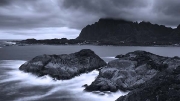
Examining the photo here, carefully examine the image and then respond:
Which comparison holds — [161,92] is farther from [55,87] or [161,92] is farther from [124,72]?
[55,87]

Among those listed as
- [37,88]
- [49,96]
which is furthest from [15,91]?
[49,96]

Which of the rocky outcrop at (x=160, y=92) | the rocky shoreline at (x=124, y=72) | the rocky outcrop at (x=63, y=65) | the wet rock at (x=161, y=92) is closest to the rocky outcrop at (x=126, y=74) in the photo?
the rocky shoreline at (x=124, y=72)

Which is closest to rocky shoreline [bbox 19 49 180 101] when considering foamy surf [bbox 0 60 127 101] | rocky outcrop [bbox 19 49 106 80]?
rocky outcrop [bbox 19 49 106 80]

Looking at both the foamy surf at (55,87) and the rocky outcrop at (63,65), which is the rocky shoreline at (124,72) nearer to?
the rocky outcrop at (63,65)

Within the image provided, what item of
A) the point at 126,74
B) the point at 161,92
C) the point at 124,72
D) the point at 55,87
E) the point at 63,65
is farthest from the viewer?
the point at 63,65

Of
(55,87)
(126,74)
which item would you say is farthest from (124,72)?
(55,87)

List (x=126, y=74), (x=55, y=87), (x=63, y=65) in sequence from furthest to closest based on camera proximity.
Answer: (x=63, y=65) < (x=55, y=87) < (x=126, y=74)

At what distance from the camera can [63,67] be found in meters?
32.4

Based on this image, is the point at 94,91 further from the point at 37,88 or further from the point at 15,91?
the point at 15,91

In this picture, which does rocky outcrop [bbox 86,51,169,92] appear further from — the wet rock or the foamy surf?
the wet rock

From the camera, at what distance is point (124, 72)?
87.4 ft

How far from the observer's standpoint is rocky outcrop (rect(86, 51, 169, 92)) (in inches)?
964

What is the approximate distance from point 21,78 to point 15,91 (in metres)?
7.47

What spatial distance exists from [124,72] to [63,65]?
11591mm
